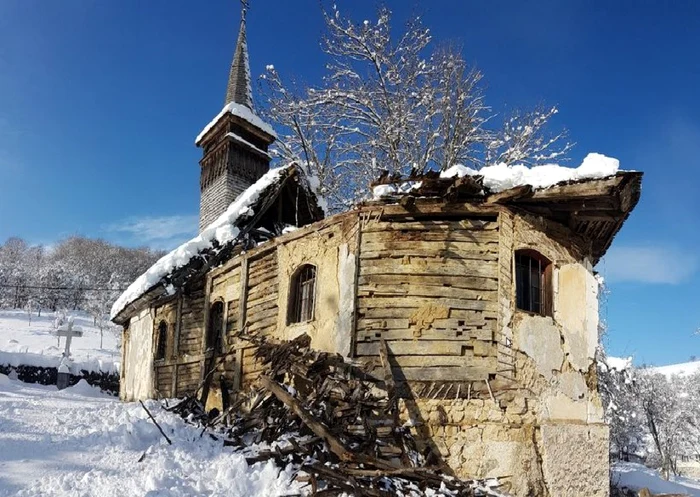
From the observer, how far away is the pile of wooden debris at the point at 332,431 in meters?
6.66

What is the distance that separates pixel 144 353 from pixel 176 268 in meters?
4.96

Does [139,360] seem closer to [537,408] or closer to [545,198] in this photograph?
[537,408]

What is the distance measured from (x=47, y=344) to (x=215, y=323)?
32.0 meters

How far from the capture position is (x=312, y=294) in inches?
414

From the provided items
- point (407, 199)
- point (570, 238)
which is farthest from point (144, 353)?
point (570, 238)

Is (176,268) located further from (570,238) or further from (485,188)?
(570,238)

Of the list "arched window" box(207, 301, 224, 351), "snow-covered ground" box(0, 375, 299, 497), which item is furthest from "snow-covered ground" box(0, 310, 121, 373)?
"snow-covered ground" box(0, 375, 299, 497)

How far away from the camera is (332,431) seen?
754 cm

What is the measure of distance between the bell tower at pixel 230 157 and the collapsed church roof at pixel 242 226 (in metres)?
4.81

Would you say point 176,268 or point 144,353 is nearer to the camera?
point 176,268

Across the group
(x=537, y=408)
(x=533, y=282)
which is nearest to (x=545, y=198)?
(x=533, y=282)

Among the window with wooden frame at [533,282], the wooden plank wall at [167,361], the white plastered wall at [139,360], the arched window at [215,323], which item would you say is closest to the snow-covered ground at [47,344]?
the white plastered wall at [139,360]

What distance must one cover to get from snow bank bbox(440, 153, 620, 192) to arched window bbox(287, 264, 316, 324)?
10.9 ft

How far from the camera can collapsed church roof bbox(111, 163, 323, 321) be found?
13.0m
